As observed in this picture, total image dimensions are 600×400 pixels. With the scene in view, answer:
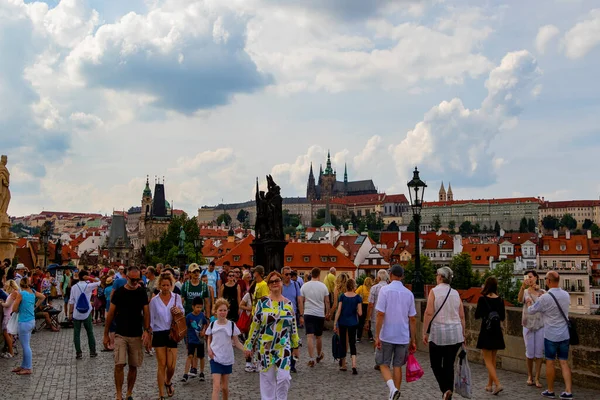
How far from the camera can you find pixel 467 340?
11.6m

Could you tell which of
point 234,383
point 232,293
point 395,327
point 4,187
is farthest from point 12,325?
point 4,187

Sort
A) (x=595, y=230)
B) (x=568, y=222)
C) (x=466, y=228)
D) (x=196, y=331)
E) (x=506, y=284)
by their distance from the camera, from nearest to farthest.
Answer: (x=196, y=331) < (x=506, y=284) < (x=595, y=230) < (x=568, y=222) < (x=466, y=228)

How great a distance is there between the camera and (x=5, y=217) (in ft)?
73.9

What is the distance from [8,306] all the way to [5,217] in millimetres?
12327

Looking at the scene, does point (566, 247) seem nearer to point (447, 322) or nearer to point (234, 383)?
point (234, 383)

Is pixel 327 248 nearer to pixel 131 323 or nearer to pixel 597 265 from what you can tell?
pixel 597 265

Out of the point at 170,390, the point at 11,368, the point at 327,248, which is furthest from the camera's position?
the point at 327,248

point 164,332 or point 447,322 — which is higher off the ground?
point 447,322

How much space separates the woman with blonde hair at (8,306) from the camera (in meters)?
11.2

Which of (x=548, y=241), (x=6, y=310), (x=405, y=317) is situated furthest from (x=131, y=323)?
(x=548, y=241)

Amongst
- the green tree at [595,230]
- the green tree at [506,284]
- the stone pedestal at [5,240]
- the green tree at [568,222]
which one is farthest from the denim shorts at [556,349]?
the green tree at [568,222]

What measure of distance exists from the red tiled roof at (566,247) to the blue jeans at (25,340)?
299ft

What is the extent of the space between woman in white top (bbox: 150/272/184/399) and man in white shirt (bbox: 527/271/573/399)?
185 inches

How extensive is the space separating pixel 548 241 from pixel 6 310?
95591 mm
